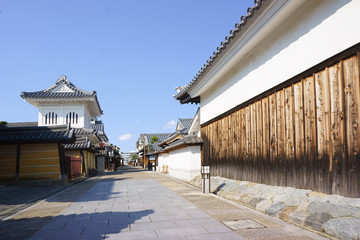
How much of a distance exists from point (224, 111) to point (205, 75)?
73.4 inches

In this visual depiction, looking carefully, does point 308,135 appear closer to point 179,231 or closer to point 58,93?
point 179,231

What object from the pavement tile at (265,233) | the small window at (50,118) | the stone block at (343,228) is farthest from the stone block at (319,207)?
the small window at (50,118)

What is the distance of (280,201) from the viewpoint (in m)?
6.97

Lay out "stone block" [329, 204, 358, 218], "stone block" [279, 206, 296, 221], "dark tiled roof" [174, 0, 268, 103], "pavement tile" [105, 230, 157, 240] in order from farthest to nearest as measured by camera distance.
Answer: "dark tiled roof" [174, 0, 268, 103]
"stone block" [279, 206, 296, 221]
"pavement tile" [105, 230, 157, 240]
"stone block" [329, 204, 358, 218]

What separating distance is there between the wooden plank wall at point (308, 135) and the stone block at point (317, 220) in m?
0.67

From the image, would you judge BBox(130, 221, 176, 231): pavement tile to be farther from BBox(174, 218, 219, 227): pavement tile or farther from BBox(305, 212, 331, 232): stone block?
BBox(305, 212, 331, 232): stone block

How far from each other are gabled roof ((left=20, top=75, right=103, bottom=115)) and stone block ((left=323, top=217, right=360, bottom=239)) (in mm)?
31251

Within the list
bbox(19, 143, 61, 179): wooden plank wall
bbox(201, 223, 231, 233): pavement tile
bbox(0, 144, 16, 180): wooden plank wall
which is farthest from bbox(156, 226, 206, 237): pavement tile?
bbox(0, 144, 16, 180): wooden plank wall

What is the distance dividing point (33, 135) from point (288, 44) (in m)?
14.4

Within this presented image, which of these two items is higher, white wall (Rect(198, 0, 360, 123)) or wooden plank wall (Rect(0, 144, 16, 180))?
white wall (Rect(198, 0, 360, 123))

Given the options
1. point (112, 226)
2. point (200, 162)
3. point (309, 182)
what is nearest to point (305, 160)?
point (309, 182)

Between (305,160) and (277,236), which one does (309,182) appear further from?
(277,236)

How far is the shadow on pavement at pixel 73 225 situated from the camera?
5562 mm

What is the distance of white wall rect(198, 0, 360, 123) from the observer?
5.73m
